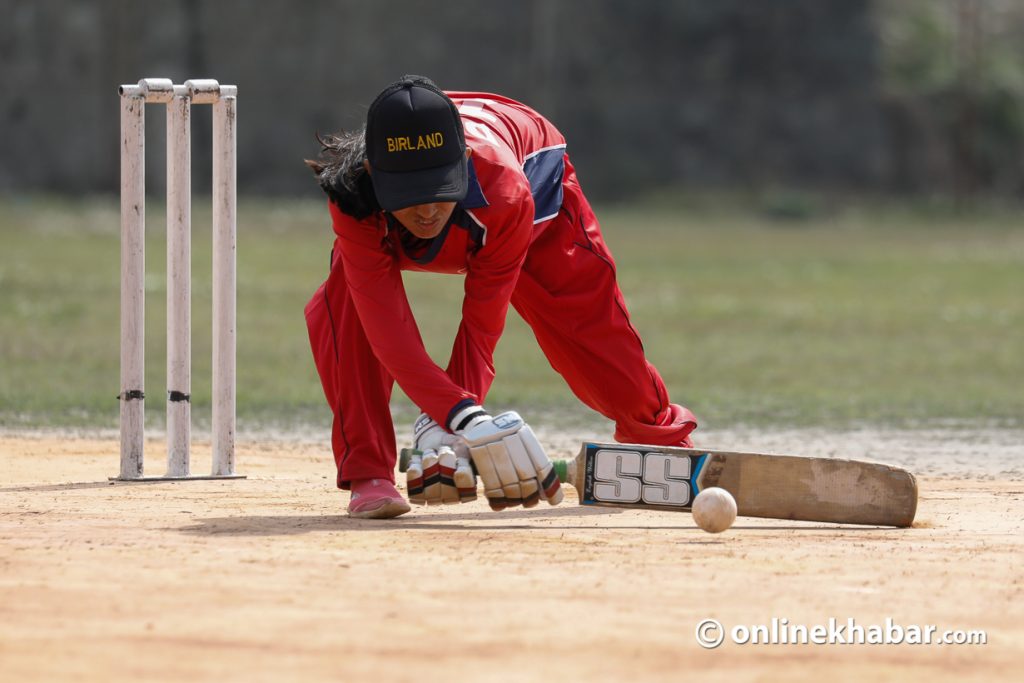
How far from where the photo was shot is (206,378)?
1122 centimetres

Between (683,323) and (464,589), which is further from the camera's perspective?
(683,323)

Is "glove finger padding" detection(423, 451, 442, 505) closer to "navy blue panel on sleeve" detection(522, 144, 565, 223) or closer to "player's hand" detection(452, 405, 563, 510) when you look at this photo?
"player's hand" detection(452, 405, 563, 510)

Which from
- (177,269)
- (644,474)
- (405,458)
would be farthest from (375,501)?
(177,269)

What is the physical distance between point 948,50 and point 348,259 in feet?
119

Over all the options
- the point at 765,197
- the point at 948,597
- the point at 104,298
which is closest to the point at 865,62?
the point at 765,197

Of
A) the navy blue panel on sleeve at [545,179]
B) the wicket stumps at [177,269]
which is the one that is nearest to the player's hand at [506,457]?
the navy blue panel on sleeve at [545,179]

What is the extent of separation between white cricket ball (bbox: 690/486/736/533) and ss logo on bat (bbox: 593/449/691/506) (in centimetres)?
26

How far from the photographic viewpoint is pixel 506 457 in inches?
190

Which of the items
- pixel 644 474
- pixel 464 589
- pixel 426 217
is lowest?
pixel 464 589

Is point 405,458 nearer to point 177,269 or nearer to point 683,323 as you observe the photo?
point 177,269

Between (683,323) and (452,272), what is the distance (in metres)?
10.6

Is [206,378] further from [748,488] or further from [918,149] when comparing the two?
[918,149]

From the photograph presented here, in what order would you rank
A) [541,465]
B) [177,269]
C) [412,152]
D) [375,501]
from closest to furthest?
[412,152]
[541,465]
[375,501]
[177,269]

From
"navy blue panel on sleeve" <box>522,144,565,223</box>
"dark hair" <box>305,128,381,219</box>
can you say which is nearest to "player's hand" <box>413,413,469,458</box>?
"dark hair" <box>305,128,381,219</box>
